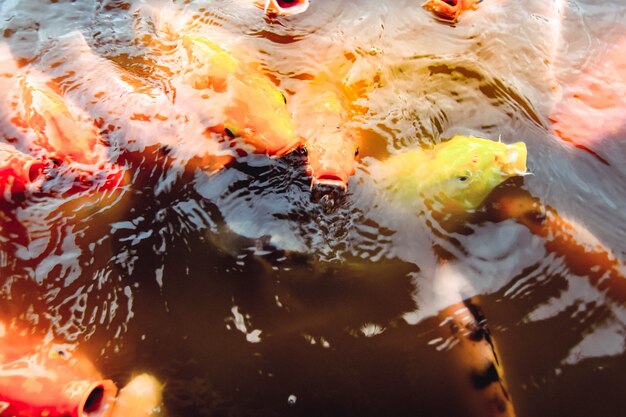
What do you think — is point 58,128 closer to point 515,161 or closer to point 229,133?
point 229,133

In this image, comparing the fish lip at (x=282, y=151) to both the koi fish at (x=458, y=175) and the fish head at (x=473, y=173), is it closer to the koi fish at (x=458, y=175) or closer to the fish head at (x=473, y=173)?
the koi fish at (x=458, y=175)

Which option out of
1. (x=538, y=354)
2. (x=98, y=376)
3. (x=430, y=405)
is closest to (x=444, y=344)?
(x=430, y=405)

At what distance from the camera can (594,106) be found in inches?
120

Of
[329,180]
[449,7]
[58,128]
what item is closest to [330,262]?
[329,180]

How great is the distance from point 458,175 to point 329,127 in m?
0.82

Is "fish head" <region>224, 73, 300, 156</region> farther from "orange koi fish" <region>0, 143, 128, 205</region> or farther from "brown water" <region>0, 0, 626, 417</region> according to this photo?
"orange koi fish" <region>0, 143, 128, 205</region>

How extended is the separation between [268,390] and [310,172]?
1184 millimetres

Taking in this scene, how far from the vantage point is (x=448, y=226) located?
2.48m

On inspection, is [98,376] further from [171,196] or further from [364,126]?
[364,126]

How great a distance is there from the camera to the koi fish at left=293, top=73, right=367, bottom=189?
100 inches

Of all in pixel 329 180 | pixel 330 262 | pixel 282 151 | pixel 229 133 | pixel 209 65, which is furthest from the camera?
pixel 209 65

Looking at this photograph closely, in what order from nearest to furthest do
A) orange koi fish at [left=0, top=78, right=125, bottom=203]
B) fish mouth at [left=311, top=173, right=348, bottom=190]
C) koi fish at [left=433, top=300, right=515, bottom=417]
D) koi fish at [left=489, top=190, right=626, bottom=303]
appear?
koi fish at [left=433, top=300, right=515, bottom=417]
koi fish at [left=489, top=190, right=626, bottom=303]
fish mouth at [left=311, top=173, right=348, bottom=190]
orange koi fish at [left=0, top=78, right=125, bottom=203]

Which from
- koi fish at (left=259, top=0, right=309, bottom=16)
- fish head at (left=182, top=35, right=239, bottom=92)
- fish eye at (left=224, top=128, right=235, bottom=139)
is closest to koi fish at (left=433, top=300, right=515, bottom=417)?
fish eye at (left=224, top=128, right=235, bottom=139)

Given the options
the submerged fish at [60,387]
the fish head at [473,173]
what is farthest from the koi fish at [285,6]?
the submerged fish at [60,387]
